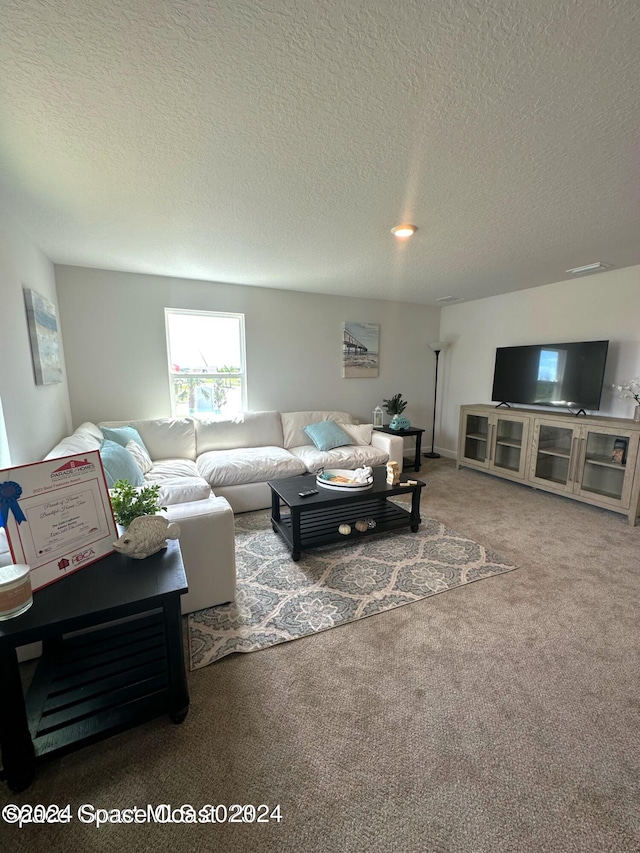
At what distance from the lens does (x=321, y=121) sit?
1.39m

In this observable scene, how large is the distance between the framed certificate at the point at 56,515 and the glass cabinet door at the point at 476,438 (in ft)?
13.6

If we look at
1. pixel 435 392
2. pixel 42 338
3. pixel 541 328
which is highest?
pixel 541 328

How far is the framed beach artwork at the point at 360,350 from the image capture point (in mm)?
4758

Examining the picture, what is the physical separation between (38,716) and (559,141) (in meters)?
3.03

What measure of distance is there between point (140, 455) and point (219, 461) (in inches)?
26.7

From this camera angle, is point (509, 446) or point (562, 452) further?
point (509, 446)

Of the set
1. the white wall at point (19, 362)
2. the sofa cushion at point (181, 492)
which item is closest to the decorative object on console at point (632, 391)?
the sofa cushion at point (181, 492)

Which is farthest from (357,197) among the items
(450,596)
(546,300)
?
(546,300)

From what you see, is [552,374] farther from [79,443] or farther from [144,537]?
[79,443]

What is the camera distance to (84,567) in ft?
4.37

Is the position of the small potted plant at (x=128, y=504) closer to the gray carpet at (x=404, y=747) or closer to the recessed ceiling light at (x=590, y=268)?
the gray carpet at (x=404, y=747)

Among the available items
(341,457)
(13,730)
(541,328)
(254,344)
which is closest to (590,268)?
(541,328)

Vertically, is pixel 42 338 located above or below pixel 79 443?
above

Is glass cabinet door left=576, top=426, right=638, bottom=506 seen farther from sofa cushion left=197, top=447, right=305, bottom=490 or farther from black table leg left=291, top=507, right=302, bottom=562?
black table leg left=291, top=507, right=302, bottom=562
